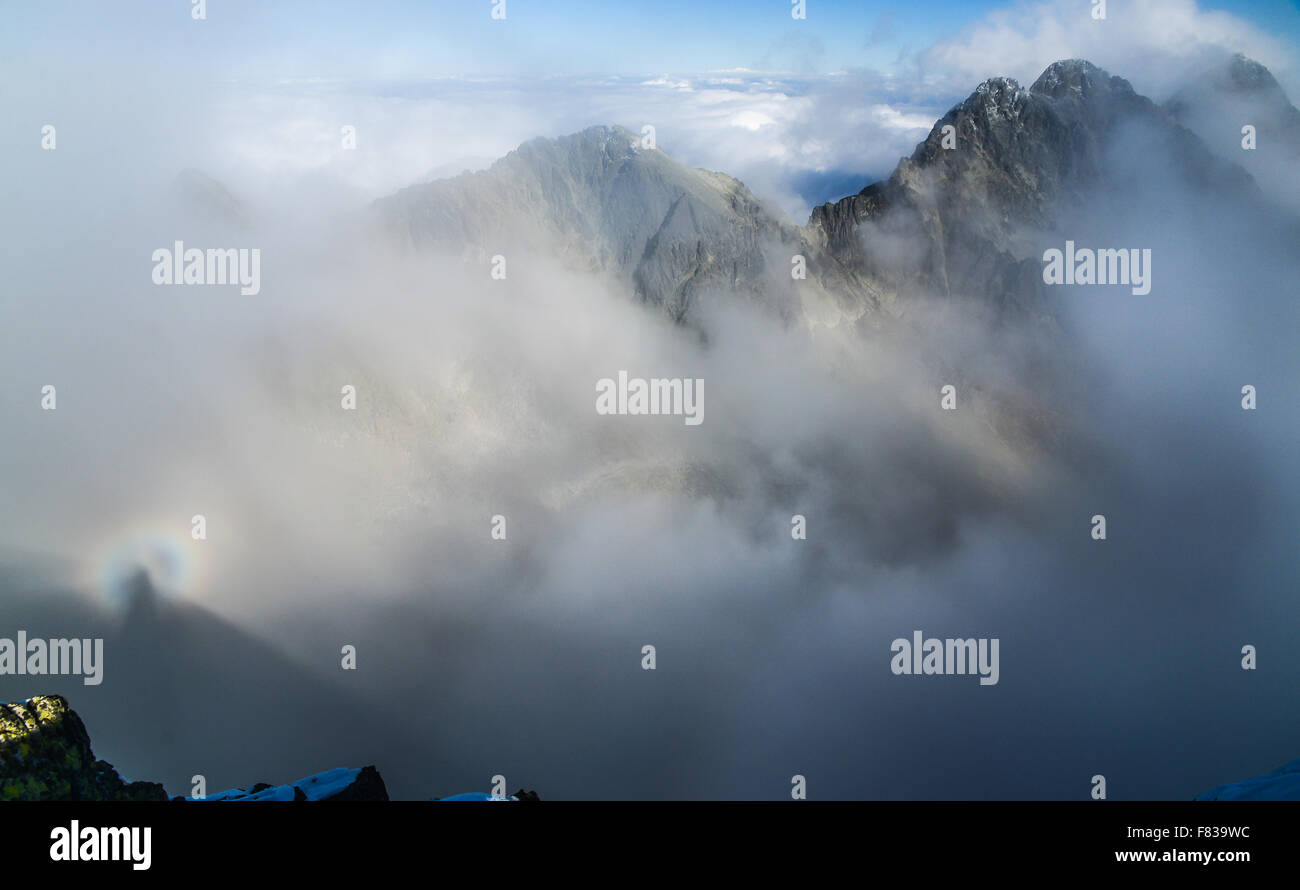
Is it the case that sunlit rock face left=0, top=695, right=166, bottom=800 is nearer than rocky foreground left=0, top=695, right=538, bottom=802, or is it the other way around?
rocky foreground left=0, top=695, right=538, bottom=802

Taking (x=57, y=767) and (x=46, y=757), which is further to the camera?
(x=57, y=767)

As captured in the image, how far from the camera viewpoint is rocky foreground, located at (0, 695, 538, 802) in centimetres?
2872

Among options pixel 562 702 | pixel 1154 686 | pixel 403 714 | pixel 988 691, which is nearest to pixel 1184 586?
pixel 1154 686

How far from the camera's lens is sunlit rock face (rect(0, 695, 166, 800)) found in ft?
94.8

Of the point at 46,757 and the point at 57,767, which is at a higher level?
the point at 46,757

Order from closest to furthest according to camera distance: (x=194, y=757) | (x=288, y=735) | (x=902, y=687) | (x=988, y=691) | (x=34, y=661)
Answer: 1. (x=34, y=661)
2. (x=194, y=757)
3. (x=288, y=735)
4. (x=988, y=691)
5. (x=902, y=687)

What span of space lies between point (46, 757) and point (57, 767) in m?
0.56

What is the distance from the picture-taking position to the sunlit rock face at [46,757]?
28.9 meters

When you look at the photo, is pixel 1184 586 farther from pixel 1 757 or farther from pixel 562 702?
pixel 1 757

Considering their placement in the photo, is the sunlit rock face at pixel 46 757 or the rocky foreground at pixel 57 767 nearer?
the rocky foreground at pixel 57 767

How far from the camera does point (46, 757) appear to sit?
100.0 feet

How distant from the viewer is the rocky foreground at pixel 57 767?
2872cm

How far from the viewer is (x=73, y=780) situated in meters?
30.9
